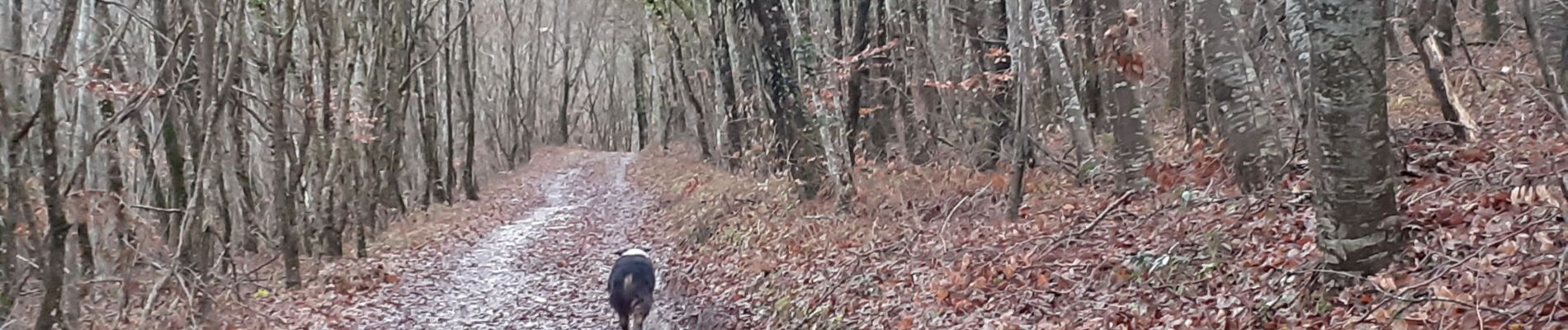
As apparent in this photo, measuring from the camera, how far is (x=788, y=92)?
1537 centimetres

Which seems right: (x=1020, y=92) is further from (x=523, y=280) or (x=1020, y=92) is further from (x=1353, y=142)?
(x=523, y=280)

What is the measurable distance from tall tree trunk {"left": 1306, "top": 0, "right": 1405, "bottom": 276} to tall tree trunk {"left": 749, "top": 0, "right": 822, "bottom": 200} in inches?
371

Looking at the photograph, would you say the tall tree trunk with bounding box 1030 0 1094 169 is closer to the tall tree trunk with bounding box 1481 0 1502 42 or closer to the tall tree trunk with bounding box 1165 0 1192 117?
the tall tree trunk with bounding box 1165 0 1192 117

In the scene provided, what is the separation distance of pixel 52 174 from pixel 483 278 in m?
5.91

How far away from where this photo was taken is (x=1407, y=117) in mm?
12438

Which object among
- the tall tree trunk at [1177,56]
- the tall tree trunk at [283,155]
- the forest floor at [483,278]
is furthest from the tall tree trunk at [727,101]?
the tall tree trunk at [283,155]

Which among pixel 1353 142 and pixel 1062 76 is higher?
pixel 1062 76

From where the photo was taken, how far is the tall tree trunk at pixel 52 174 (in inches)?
328

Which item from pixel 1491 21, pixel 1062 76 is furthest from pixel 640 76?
pixel 1062 76

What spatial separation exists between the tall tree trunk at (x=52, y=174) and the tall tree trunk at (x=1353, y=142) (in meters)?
8.49

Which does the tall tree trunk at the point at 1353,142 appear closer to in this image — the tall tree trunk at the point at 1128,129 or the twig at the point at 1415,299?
the twig at the point at 1415,299

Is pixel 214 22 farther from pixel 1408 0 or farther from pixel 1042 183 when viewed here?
pixel 1408 0

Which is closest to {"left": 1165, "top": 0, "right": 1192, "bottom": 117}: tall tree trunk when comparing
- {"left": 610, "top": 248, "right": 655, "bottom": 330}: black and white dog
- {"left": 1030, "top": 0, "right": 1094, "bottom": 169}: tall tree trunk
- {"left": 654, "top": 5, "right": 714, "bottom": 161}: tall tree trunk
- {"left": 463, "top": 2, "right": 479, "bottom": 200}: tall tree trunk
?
{"left": 1030, "top": 0, "right": 1094, "bottom": 169}: tall tree trunk

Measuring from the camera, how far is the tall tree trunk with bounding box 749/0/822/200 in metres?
14.9
